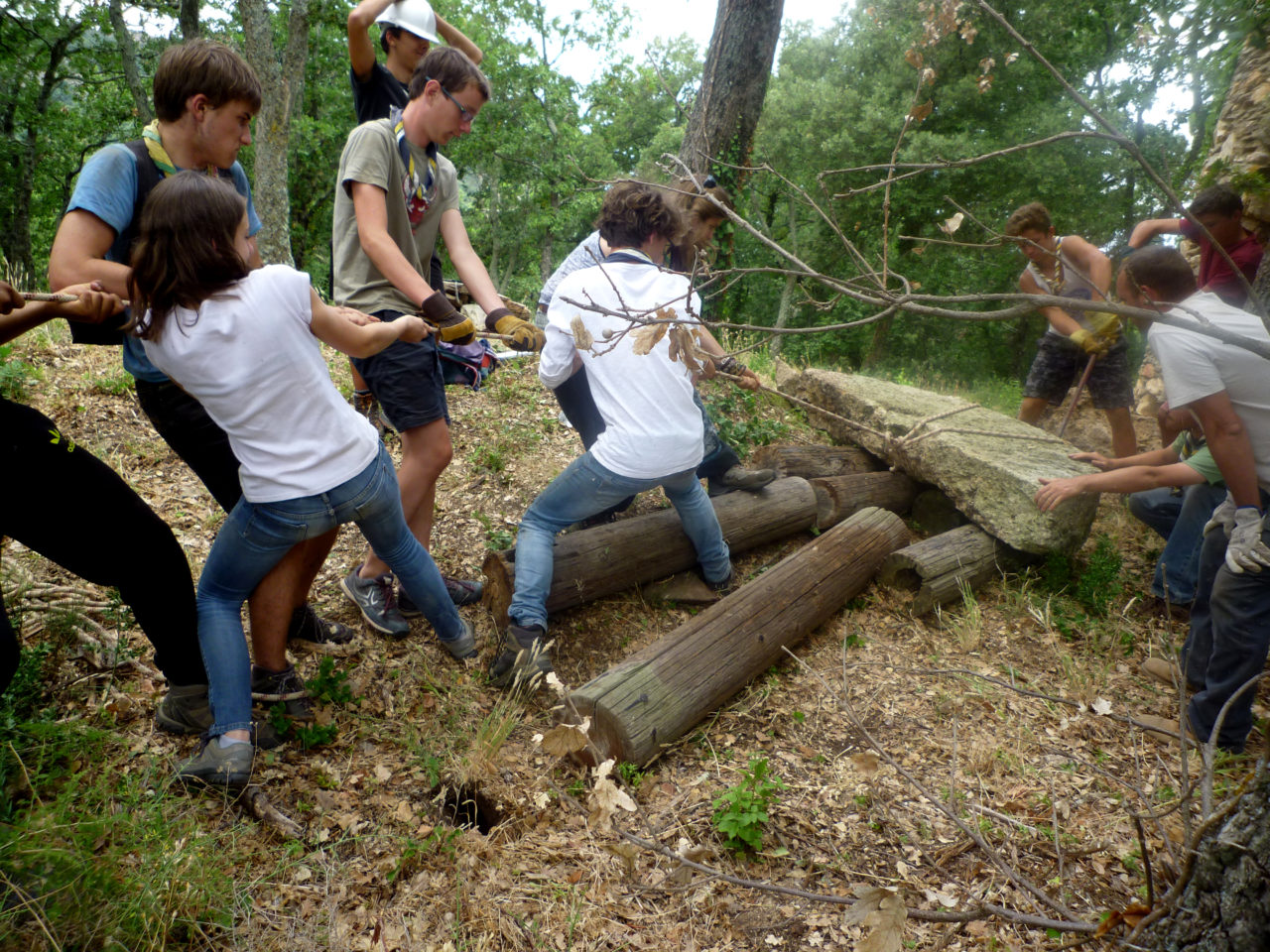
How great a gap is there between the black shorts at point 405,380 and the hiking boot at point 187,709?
1.17 m

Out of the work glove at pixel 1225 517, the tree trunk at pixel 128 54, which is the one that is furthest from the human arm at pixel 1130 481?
the tree trunk at pixel 128 54

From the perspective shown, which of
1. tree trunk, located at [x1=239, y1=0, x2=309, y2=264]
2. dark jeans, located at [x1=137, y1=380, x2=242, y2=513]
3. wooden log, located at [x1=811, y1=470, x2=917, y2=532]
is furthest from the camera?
tree trunk, located at [x1=239, y1=0, x2=309, y2=264]

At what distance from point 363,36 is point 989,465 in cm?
411

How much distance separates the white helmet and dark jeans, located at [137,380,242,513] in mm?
2175

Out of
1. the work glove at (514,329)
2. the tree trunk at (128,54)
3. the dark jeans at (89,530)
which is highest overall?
the tree trunk at (128,54)

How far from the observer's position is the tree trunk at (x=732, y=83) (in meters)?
6.23

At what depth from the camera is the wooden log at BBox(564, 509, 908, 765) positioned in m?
2.65

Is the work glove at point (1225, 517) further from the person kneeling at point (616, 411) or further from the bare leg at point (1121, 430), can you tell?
the bare leg at point (1121, 430)

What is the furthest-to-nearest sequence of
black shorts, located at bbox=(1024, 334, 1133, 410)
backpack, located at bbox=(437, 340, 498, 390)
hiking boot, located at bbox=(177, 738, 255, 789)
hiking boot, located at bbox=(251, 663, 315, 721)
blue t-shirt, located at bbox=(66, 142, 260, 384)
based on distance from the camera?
1. black shorts, located at bbox=(1024, 334, 1133, 410)
2. backpack, located at bbox=(437, 340, 498, 390)
3. hiking boot, located at bbox=(251, 663, 315, 721)
4. hiking boot, located at bbox=(177, 738, 255, 789)
5. blue t-shirt, located at bbox=(66, 142, 260, 384)

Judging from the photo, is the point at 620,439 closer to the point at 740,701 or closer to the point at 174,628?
the point at 740,701

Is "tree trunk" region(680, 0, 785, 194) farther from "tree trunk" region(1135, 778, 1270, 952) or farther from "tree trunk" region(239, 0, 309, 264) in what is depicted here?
"tree trunk" region(239, 0, 309, 264)

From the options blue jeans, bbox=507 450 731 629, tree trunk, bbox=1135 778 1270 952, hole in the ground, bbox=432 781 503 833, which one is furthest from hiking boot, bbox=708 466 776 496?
tree trunk, bbox=1135 778 1270 952

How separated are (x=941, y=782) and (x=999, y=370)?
21442mm

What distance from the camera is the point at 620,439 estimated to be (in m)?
3.00
